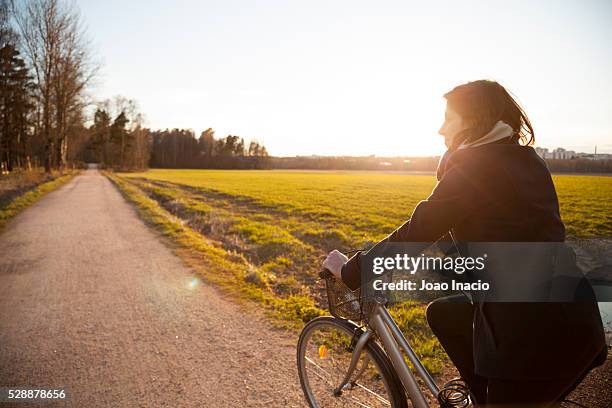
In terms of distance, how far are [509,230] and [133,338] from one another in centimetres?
400

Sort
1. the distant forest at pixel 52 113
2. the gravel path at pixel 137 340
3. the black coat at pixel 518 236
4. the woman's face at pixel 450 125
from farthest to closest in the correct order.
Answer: the distant forest at pixel 52 113 → the gravel path at pixel 137 340 → the woman's face at pixel 450 125 → the black coat at pixel 518 236

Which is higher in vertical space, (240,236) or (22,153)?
(22,153)

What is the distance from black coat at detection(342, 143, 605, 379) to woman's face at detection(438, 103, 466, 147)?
220 millimetres

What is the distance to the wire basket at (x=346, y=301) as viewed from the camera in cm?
225

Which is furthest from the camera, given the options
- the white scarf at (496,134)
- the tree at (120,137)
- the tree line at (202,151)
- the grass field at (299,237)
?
the tree line at (202,151)

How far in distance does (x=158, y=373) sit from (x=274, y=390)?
1.10 m

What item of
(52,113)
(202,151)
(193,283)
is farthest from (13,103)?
(202,151)

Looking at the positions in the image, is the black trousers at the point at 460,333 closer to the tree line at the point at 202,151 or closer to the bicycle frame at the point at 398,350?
the bicycle frame at the point at 398,350

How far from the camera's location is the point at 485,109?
70.2 inches

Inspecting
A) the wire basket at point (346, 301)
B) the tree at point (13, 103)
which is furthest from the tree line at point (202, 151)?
the wire basket at point (346, 301)

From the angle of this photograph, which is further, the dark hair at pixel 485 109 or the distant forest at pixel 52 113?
the distant forest at pixel 52 113

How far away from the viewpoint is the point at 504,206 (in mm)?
1588

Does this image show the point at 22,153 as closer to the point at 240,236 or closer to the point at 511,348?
the point at 240,236

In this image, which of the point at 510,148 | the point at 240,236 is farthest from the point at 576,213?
the point at 510,148
